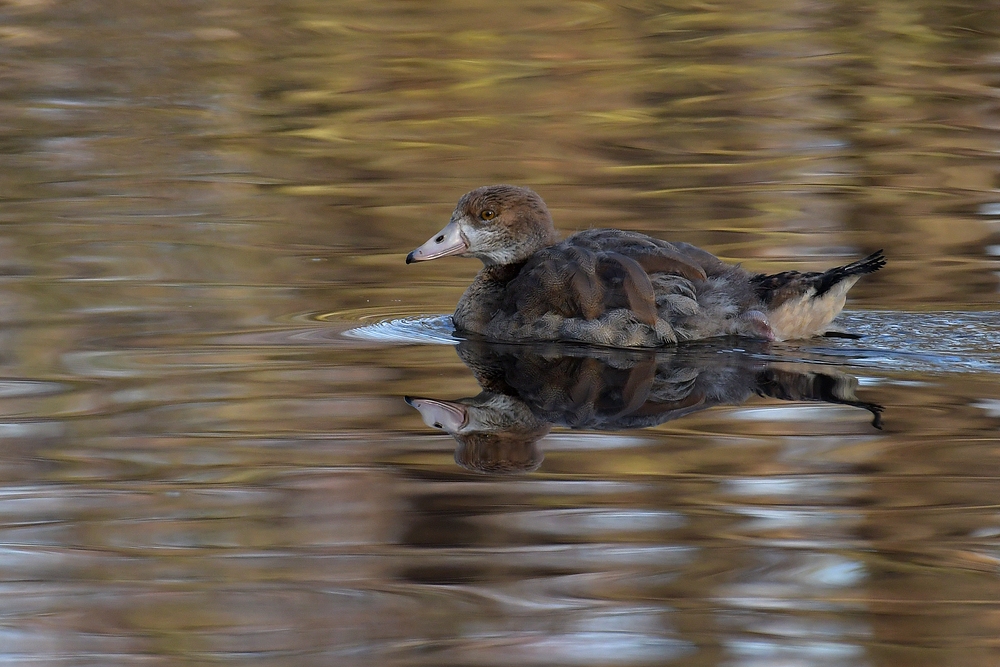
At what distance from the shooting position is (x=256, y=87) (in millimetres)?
15414

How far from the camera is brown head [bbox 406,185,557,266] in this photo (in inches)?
309

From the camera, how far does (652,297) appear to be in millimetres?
6965

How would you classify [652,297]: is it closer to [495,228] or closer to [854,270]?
[854,270]

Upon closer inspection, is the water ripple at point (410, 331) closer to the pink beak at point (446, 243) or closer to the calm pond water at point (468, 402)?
the calm pond water at point (468, 402)

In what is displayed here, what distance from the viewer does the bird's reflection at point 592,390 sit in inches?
222

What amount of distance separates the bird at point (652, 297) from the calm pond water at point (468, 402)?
0.13 m

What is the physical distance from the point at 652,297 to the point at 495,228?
3.98 ft

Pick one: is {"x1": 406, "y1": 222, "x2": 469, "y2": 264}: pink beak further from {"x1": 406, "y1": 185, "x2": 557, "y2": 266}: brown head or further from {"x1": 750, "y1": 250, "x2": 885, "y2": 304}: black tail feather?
{"x1": 750, "y1": 250, "x2": 885, "y2": 304}: black tail feather

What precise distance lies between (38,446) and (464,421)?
160cm

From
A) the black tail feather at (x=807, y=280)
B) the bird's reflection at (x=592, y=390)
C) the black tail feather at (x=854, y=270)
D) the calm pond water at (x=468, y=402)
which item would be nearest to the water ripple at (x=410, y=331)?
the calm pond water at (x=468, y=402)

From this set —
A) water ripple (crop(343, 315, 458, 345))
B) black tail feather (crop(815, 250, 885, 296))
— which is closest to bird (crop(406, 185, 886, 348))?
black tail feather (crop(815, 250, 885, 296))

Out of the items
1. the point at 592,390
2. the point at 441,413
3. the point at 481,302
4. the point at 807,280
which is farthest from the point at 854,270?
the point at 441,413

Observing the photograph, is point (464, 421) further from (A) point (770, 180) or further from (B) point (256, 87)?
(B) point (256, 87)

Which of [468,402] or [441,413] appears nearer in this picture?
[441,413]
